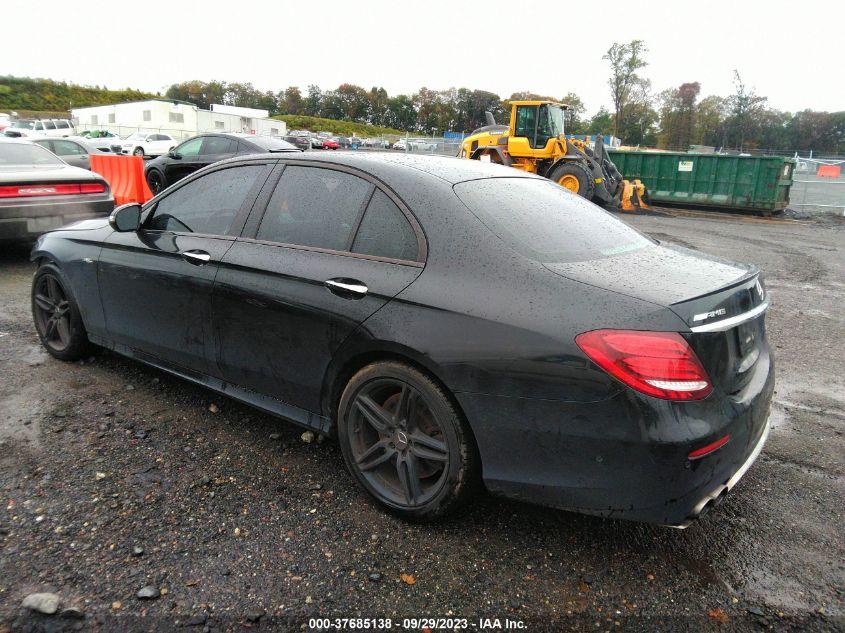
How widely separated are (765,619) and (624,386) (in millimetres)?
1025

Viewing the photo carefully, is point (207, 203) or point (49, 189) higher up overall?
point (207, 203)

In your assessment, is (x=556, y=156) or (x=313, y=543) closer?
(x=313, y=543)

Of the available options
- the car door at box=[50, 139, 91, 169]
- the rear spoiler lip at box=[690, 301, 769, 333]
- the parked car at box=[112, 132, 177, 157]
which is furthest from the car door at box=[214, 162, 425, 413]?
the parked car at box=[112, 132, 177, 157]

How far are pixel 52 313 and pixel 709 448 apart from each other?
4553 mm

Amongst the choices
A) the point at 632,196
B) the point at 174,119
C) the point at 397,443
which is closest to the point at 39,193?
the point at 397,443

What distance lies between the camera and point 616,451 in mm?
2189

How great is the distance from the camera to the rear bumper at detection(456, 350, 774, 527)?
7.07 feet

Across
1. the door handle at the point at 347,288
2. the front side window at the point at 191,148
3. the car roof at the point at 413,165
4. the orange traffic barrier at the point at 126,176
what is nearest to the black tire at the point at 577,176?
the front side window at the point at 191,148

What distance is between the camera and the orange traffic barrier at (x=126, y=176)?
11883 millimetres

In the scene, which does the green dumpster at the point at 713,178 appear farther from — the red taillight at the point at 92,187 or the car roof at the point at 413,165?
the car roof at the point at 413,165

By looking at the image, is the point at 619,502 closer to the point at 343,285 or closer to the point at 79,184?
the point at 343,285

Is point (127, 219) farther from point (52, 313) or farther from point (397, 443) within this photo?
point (397, 443)

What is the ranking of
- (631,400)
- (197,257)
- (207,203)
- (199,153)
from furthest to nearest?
(199,153)
(207,203)
(197,257)
(631,400)

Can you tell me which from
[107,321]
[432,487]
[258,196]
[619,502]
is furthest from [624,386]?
[107,321]
